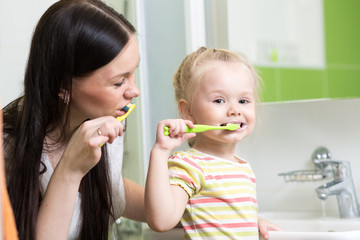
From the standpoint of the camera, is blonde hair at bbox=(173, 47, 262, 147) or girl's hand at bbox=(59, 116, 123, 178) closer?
girl's hand at bbox=(59, 116, 123, 178)

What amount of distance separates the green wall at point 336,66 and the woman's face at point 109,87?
52 centimetres

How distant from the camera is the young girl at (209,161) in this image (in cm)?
91

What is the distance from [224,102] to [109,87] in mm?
235

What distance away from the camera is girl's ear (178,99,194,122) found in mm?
1071

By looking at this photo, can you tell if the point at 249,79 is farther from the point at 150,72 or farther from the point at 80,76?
the point at 150,72

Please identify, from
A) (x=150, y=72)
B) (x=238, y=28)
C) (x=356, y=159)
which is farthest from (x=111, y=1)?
(x=356, y=159)

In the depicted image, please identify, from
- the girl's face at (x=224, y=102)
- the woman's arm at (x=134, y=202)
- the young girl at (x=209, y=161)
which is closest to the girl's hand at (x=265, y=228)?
the young girl at (x=209, y=161)

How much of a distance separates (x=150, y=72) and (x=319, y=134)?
1.66 feet

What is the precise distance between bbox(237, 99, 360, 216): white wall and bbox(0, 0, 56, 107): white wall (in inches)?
26.7

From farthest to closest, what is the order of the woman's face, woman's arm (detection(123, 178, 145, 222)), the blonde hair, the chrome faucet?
1. the chrome faucet
2. woman's arm (detection(123, 178, 145, 222))
3. the blonde hair
4. the woman's face

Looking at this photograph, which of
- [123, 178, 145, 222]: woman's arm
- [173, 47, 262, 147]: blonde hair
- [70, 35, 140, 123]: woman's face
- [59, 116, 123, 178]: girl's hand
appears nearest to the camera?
[59, 116, 123, 178]: girl's hand

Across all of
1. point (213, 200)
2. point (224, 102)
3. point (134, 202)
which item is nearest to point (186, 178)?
point (213, 200)

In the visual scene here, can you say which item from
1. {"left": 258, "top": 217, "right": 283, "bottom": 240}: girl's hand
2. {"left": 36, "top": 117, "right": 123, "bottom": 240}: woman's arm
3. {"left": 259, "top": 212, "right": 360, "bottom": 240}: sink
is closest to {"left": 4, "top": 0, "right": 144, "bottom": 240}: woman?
{"left": 36, "top": 117, "right": 123, "bottom": 240}: woman's arm

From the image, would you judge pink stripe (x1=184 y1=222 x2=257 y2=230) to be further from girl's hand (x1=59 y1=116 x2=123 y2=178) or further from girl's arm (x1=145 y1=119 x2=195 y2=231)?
girl's hand (x1=59 y1=116 x2=123 y2=178)
